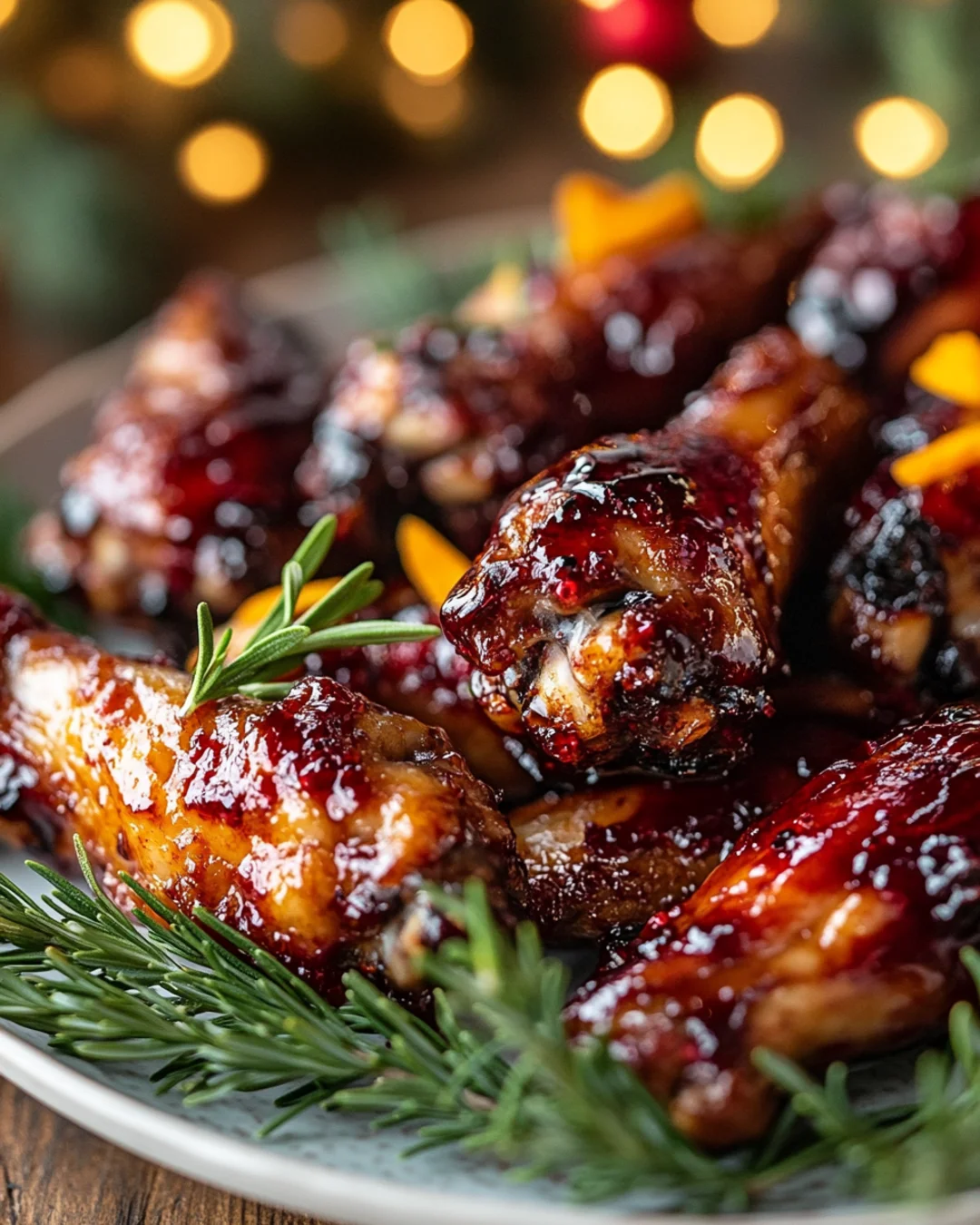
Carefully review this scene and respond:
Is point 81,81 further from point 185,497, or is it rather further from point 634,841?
point 634,841

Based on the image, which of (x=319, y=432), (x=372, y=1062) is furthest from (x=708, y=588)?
(x=319, y=432)

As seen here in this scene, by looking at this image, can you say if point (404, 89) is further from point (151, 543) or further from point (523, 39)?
point (151, 543)

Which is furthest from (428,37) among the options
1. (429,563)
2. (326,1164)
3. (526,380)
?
(326,1164)

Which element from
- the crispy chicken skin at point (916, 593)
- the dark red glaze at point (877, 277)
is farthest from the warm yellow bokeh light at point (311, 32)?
the crispy chicken skin at point (916, 593)

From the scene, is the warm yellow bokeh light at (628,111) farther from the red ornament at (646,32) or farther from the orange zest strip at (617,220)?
the orange zest strip at (617,220)

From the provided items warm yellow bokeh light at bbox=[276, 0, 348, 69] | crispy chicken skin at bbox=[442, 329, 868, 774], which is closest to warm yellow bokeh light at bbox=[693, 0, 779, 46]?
warm yellow bokeh light at bbox=[276, 0, 348, 69]

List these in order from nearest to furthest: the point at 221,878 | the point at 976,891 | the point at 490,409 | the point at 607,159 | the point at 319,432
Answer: the point at 976,891
the point at 221,878
the point at 490,409
the point at 319,432
the point at 607,159
